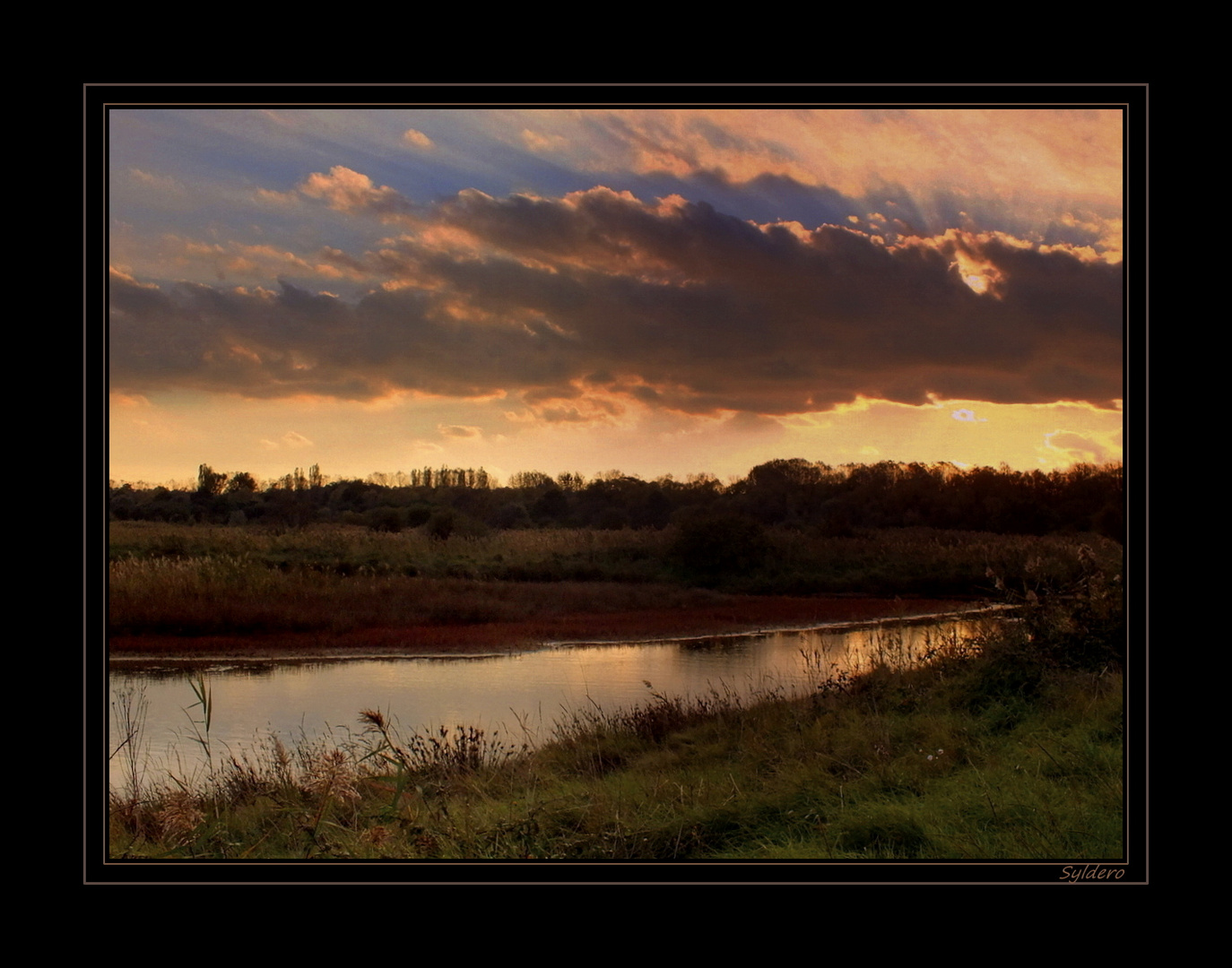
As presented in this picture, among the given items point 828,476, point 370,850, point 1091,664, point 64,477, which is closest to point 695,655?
point 828,476

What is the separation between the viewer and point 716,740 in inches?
276

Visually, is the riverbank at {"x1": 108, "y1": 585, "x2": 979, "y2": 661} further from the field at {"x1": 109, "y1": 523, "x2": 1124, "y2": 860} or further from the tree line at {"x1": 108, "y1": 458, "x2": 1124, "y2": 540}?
→ the tree line at {"x1": 108, "y1": 458, "x2": 1124, "y2": 540}

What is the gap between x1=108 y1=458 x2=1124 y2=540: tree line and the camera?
7973 mm

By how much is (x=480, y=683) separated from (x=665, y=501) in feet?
10.7

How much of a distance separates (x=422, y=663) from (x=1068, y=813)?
6.56 m

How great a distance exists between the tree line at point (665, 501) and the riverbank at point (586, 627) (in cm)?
105

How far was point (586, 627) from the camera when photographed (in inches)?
364

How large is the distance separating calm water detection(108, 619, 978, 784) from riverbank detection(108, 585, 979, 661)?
0.89 feet

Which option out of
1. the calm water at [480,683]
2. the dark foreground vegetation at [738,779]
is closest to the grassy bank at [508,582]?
the calm water at [480,683]

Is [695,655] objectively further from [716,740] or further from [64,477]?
[64,477]

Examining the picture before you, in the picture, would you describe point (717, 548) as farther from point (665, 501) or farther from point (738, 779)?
point (738, 779)

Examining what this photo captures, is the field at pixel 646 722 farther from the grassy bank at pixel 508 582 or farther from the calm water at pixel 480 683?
the calm water at pixel 480 683

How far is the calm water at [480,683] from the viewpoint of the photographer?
21.4ft

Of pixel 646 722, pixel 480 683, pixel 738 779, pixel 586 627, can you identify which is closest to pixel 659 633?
pixel 586 627
